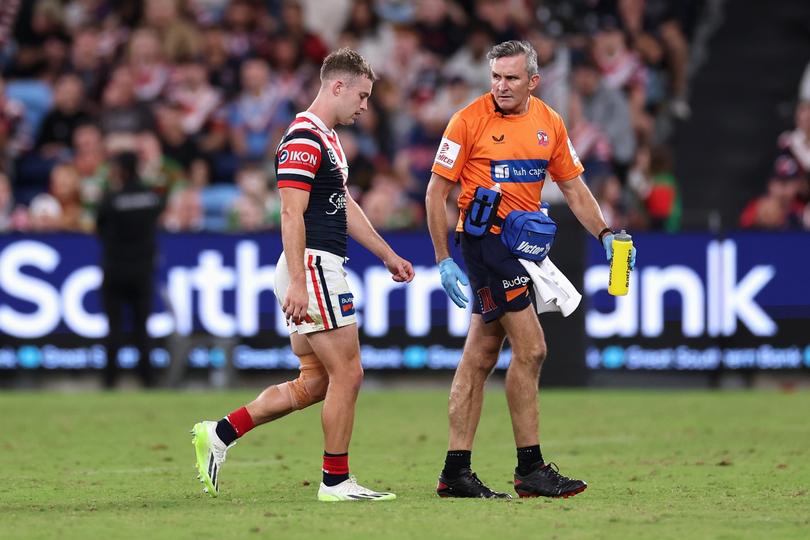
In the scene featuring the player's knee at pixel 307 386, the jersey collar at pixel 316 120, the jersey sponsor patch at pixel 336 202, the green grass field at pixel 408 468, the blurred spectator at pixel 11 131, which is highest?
the blurred spectator at pixel 11 131

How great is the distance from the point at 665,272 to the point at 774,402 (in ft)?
6.73

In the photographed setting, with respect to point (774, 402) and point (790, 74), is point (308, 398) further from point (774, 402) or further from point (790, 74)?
point (790, 74)

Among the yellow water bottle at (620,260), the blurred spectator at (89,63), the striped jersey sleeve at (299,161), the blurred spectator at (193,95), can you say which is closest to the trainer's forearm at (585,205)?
the yellow water bottle at (620,260)

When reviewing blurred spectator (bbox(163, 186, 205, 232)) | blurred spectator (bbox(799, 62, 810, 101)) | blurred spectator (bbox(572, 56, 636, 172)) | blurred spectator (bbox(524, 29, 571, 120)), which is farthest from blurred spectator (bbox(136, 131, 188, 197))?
blurred spectator (bbox(799, 62, 810, 101))

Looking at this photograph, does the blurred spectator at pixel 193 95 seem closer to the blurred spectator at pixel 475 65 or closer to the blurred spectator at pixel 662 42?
the blurred spectator at pixel 475 65

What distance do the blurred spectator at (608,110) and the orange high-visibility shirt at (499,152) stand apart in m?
11.5

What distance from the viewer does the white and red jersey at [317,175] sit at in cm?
786

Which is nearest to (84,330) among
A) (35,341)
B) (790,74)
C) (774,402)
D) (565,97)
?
(35,341)

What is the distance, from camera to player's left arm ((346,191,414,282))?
8242 millimetres

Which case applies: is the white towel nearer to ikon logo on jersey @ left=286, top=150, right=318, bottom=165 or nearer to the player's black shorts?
the player's black shorts

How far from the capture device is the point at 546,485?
8242 millimetres

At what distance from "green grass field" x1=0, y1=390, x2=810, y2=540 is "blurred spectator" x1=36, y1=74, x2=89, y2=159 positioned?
4954mm

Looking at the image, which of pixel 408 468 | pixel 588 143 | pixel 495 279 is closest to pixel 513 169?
pixel 495 279

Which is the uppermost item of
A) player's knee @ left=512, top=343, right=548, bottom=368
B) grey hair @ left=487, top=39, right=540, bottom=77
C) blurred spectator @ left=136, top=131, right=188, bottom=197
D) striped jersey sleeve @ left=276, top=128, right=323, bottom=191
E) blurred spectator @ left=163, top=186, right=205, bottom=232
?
blurred spectator @ left=136, top=131, right=188, bottom=197
